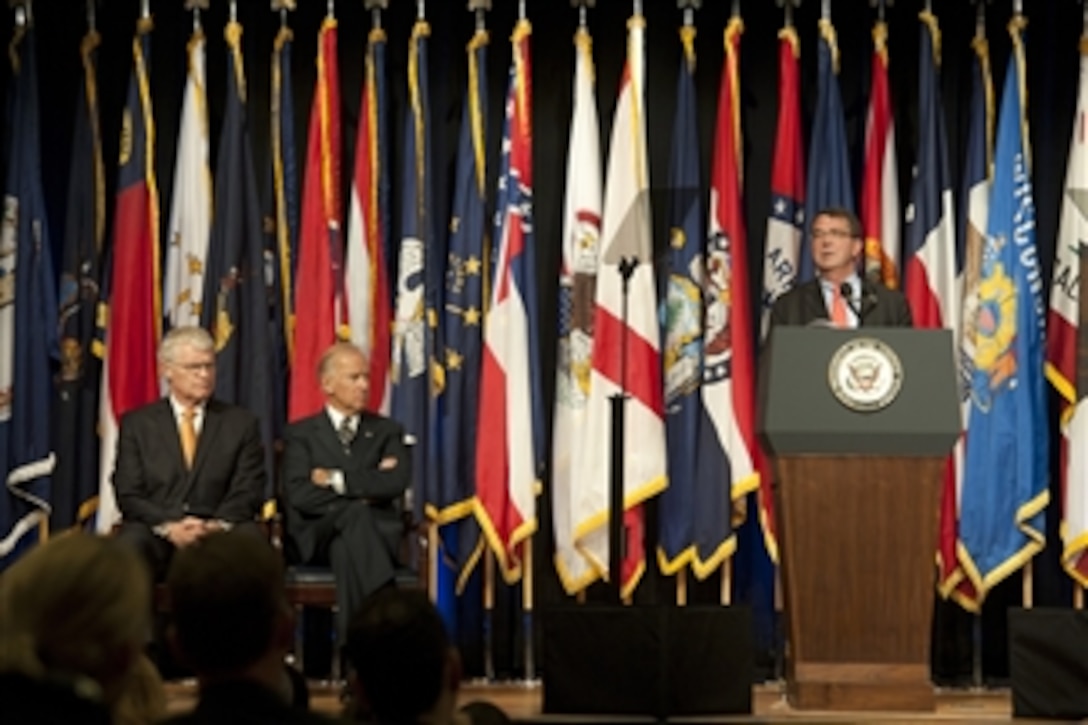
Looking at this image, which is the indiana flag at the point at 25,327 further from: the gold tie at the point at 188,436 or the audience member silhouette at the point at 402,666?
the audience member silhouette at the point at 402,666

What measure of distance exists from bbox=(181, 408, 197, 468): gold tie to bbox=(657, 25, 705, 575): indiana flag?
1911mm

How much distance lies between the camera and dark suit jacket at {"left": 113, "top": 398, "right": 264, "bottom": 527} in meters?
6.64

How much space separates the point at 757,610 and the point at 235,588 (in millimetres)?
5646

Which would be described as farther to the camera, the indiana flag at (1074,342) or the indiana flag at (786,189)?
the indiana flag at (786,189)

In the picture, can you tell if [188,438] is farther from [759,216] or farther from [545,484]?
[759,216]

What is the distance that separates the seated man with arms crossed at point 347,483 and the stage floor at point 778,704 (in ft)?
1.58

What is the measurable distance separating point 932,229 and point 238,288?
9.02 feet

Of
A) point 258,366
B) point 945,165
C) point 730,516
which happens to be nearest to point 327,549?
point 258,366

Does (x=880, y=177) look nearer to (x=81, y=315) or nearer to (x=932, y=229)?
(x=932, y=229)

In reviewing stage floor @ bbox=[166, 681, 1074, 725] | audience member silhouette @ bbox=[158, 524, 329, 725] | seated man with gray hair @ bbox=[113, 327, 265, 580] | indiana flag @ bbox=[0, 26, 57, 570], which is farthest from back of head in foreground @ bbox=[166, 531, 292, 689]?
indiana flag @ bbox=[0, 26, 57, 570]

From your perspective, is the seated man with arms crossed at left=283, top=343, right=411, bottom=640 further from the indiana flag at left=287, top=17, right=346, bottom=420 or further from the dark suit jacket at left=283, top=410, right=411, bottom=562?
the indiana flag at left=287, top=17, right=346, bottom=420

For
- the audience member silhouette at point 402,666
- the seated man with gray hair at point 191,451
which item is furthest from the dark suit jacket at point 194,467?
the audience member silhouette at point 402,666

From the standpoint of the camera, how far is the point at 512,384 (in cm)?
757

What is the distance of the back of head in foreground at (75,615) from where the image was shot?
2023 millimetres
